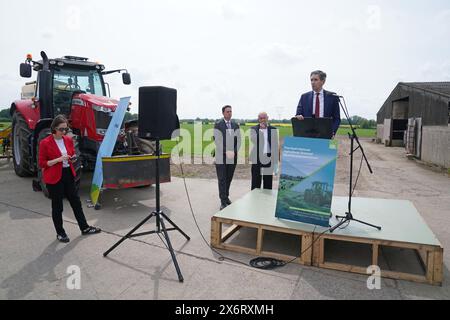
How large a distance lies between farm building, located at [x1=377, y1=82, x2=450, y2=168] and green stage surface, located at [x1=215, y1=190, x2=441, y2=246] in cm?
851

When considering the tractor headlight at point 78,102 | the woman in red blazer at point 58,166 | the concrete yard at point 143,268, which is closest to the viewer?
the concrete yard at point 143,268

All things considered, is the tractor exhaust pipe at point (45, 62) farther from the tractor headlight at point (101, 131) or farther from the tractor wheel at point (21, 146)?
the tractor headlight at point (101, 131)

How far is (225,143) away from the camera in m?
6.11

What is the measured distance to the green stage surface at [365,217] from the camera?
369 centimetres

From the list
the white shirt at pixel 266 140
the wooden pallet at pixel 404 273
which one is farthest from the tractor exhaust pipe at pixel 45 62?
the wooden pallet at pixel 404 273

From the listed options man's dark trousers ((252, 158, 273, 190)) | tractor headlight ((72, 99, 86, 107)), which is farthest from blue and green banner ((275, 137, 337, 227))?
tractor headlight ((72, 99, 86, 107))

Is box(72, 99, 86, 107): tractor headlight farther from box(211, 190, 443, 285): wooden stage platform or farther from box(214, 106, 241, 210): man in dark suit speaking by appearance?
box(211, 190, 443, 285): wooden stage platform

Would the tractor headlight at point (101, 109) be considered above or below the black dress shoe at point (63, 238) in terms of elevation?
above

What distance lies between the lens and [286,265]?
384 cm

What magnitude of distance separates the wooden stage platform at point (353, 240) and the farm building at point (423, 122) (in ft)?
29.6

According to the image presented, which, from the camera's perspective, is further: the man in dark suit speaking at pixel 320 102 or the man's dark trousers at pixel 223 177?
the man's dark trousers at pixel 223 177

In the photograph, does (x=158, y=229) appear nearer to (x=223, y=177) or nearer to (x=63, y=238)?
(x=63, y=238)

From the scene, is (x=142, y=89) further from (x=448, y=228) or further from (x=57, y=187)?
(x=448, y=228)

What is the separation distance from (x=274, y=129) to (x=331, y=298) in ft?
11.5
